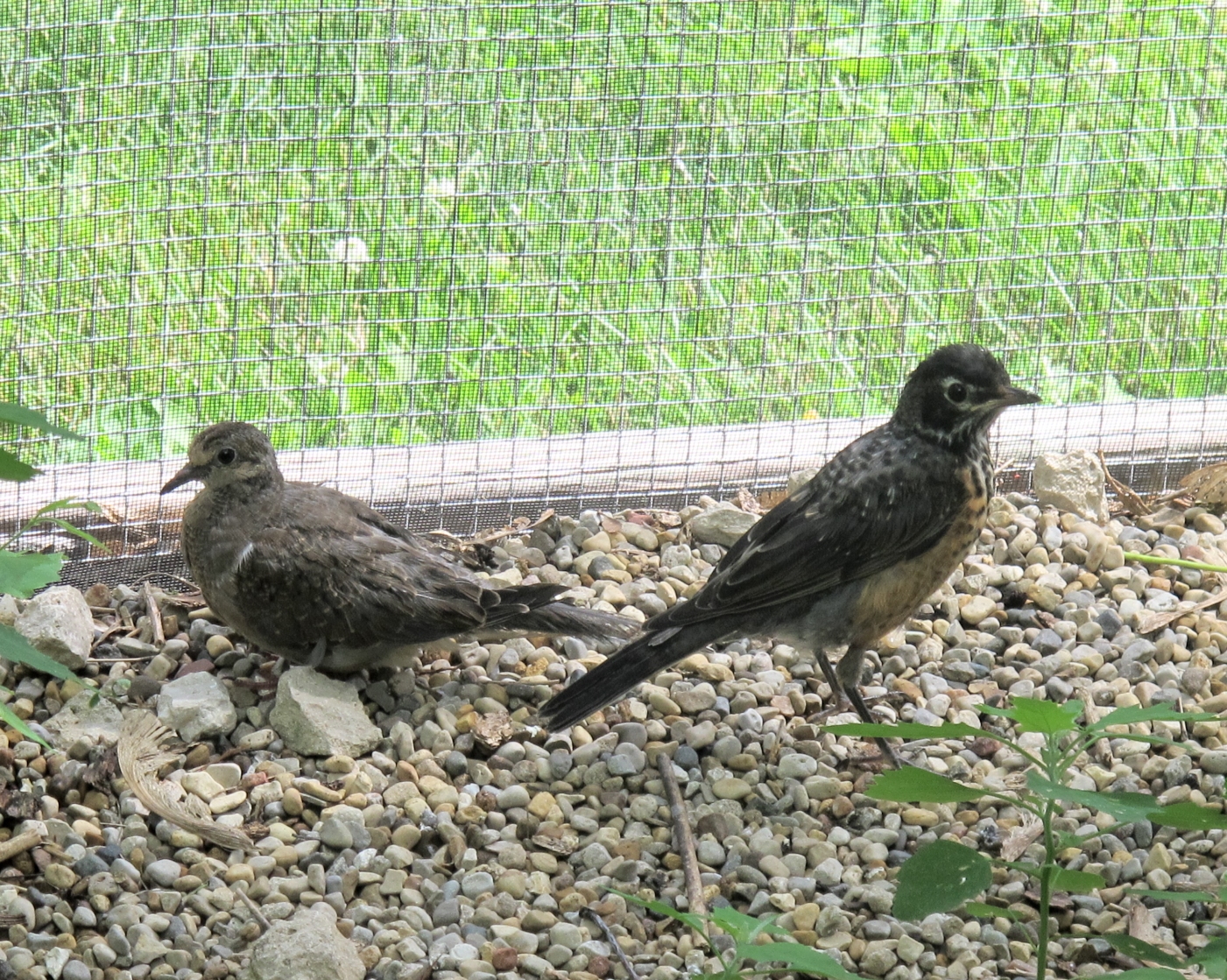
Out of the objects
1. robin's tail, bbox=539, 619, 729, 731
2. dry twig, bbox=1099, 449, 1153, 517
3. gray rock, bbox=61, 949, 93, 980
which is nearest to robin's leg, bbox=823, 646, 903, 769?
robin's tail, bbox=539, 619, 729, 731

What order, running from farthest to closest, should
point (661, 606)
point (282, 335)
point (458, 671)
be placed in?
point (282, 335)
point (661, 606)
point (458, 671)

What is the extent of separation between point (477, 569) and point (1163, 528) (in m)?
2.26

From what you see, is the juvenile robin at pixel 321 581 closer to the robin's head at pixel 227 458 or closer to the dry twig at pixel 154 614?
the robin's head at pixel 227 458

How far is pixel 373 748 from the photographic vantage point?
4.04 m

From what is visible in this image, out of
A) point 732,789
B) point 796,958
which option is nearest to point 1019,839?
point 732,789

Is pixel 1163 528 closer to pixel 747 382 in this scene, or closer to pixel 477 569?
pixel 747 382

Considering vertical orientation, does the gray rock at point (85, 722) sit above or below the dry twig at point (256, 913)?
above

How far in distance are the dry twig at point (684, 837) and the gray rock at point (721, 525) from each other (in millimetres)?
1164

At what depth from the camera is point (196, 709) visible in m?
4.04

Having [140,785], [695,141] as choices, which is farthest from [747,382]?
[140,785]

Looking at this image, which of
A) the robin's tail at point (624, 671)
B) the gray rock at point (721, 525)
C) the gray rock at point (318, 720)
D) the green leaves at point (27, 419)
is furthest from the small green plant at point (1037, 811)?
the gray rock at point (721, 525)

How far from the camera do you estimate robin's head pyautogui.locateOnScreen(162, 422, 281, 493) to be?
4.39m

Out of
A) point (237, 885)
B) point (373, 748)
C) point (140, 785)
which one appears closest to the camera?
point (237, 885)

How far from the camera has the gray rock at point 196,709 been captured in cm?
402
